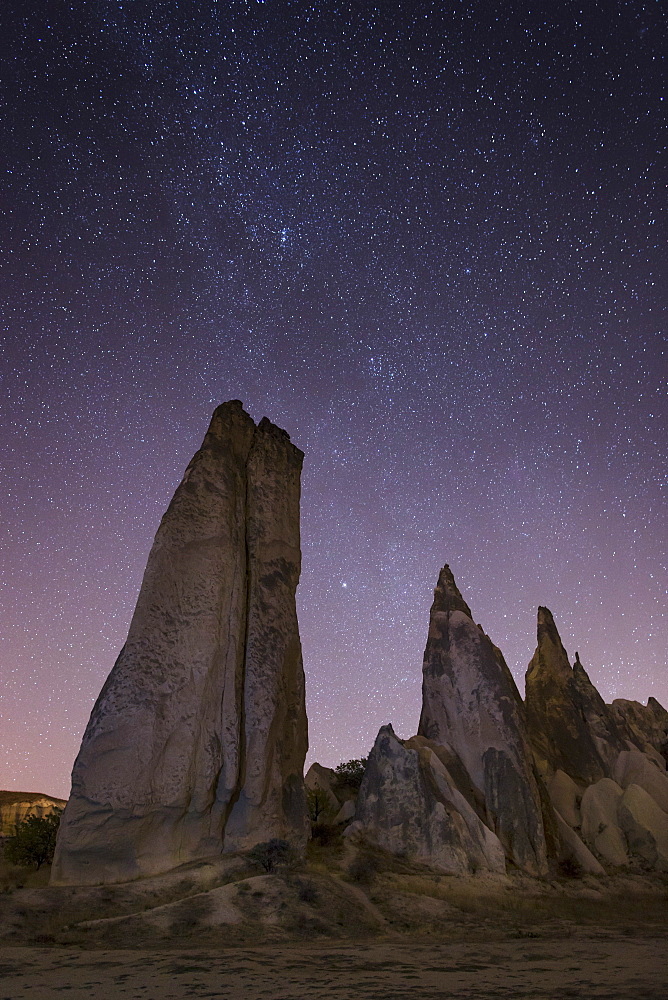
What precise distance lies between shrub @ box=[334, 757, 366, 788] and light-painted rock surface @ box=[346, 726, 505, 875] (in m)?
13.7

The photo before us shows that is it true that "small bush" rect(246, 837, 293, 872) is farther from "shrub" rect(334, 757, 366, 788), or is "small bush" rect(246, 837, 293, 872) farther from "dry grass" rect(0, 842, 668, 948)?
"shrub" rect(334, 757, 366, 788)

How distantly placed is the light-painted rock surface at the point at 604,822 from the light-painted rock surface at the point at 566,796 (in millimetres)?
712

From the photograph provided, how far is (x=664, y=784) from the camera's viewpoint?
33.6 m

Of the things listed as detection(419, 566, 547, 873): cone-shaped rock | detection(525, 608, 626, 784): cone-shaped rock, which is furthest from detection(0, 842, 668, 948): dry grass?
detection(525, 608, 626, 784): cone-shaped rock

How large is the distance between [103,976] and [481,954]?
7159 millimetres

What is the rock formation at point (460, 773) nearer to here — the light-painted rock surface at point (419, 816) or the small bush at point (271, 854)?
the light-painted rock surface at point (419, 816)

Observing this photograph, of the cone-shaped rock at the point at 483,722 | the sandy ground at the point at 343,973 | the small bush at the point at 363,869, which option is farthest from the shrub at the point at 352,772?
the sandy ground at the point at 343,973

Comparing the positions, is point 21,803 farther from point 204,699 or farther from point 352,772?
point 204,699

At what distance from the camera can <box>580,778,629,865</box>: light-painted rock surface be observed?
1172 inches

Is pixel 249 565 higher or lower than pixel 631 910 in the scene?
higher

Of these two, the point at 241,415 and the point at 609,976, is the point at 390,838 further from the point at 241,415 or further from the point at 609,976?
the point at 241,415

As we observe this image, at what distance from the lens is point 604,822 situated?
31.1m

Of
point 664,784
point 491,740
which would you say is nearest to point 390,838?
point 491,740

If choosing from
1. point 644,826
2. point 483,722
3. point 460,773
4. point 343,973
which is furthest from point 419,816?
point 343,973
